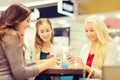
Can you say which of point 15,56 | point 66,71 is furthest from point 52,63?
point 15,56

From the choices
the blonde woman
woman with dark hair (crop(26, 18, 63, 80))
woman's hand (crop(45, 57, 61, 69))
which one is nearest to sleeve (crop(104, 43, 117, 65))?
the blonde woman

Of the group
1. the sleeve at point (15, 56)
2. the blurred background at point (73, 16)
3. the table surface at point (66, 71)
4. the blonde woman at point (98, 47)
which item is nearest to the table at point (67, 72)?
the table surface at point (66, 71)

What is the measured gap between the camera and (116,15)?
4648 mm

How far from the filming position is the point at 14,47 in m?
1.85


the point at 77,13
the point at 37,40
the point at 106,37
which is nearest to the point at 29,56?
the point at 37,40

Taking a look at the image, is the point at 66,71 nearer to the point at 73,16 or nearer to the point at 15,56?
the point at 15,56

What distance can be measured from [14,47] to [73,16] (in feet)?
11.2

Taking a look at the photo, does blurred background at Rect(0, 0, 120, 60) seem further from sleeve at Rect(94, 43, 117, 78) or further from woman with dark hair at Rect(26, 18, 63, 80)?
sleeve at Rect(94, 43, 117, 78)

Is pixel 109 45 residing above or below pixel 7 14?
below

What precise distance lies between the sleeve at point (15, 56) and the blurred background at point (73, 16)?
2625 mm

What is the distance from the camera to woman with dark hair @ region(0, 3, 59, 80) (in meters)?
1.85

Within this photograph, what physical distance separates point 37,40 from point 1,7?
3068 mm

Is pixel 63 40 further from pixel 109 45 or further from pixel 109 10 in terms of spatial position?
pixel 109 45

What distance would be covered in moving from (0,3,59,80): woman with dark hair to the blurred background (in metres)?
2.55
